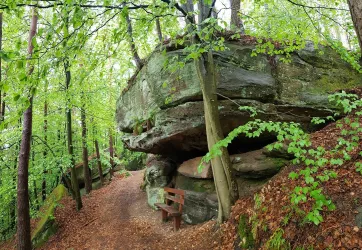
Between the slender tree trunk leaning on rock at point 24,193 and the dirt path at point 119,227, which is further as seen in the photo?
the slender tree trunk leaning on rock at point 24,193

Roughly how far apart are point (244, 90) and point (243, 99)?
297 mm

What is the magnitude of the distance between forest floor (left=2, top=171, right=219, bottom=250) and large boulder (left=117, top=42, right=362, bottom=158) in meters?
3.01

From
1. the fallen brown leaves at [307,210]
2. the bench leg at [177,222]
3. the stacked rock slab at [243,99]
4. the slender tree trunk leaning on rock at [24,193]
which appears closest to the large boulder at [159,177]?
the stacked rock slab at [243,99]

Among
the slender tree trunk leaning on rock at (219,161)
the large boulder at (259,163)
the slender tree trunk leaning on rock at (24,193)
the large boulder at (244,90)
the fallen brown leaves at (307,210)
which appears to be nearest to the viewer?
the fallen brown leaves at (307,210)

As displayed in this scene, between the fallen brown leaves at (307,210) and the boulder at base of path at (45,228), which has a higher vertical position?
the fallen brown leaves at (307,210)

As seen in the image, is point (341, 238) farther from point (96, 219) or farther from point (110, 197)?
point (110, 197)

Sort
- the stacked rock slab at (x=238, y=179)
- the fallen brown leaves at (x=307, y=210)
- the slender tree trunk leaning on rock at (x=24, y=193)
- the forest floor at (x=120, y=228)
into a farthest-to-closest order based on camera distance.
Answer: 1. the slender tree trunk leaning on rock at (x=24, y=193)
2. the forest floor at (x=120, y=228)
3. the stacked rock slab at (x=238, y=179)
4. the fallen brown leaves at (x=307, y=210)

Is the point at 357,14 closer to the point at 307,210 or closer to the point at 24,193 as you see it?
the point at 307,210

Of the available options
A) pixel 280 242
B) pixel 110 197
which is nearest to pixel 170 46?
pixel 280 242

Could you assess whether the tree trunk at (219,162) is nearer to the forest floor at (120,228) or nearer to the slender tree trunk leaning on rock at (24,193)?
the forest floor at (120,228)

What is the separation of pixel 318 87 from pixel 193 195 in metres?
5.38

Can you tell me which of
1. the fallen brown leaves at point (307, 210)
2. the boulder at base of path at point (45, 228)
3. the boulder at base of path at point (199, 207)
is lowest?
the boulder at base of path at point (45, 228)

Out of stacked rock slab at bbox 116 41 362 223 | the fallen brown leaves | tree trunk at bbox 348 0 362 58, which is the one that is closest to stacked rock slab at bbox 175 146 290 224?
stacked rock slab at bbox 116 41 362 223

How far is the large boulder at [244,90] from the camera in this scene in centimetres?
727
